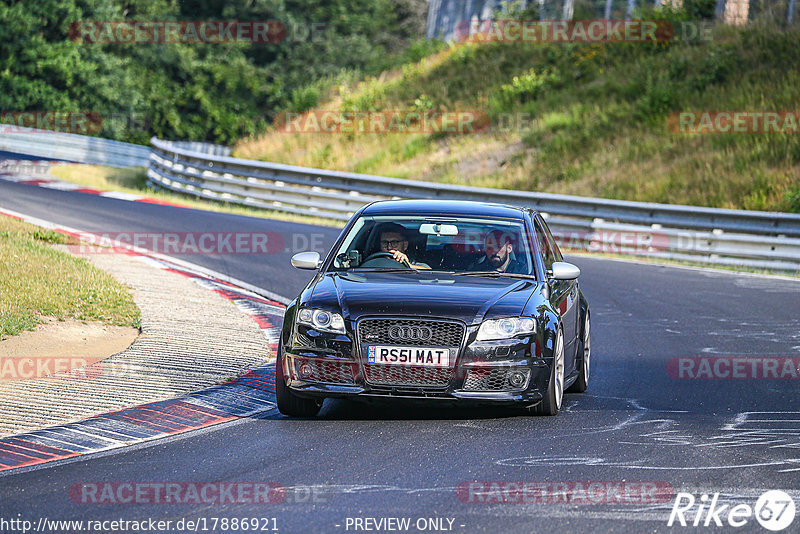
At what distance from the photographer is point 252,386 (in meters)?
9.40

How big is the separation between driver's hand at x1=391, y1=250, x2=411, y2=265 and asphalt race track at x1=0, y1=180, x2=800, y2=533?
1163 mm

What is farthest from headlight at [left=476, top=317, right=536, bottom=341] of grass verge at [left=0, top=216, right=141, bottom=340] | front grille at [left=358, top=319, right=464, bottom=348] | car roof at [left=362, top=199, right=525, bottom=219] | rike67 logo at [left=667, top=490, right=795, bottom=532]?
grass verge at [left=0, top=216, right=141, bottom=340]

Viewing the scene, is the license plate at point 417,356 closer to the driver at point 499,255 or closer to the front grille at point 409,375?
the front grille at point 409,375

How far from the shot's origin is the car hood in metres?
7.93

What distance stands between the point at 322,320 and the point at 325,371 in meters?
0.36

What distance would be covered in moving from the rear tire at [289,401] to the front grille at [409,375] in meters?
0.64

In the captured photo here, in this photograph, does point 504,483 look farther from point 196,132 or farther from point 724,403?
point 196,132

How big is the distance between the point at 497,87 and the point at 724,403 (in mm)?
28359

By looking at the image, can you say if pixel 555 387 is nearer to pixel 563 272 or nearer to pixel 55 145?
pixel 563 272

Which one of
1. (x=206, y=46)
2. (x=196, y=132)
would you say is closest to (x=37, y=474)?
(x=196, y=132)

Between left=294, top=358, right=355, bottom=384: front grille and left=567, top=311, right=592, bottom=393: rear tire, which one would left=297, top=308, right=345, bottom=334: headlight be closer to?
left=294, top=358, right=355, bottom=384: front grille

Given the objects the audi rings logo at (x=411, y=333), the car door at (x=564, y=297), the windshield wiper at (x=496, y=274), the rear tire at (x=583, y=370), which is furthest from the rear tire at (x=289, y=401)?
the rear tire at (x=583, y=370)

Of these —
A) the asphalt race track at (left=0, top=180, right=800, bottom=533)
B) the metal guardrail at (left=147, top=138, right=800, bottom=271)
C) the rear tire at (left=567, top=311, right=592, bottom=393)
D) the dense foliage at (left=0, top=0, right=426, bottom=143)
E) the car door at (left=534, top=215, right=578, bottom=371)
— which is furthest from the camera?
the dense foliage at (left=0, top=0, right=426, bottom=143)

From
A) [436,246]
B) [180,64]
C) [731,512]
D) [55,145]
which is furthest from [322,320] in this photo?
[180,64]
